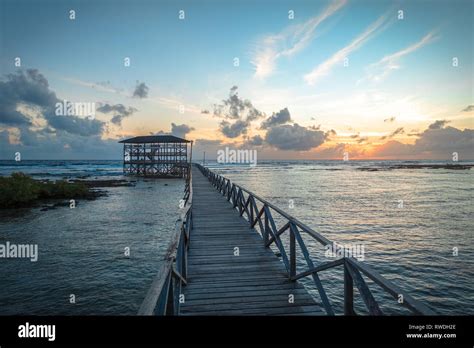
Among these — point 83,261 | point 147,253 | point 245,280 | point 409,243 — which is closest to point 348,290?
point 245,280

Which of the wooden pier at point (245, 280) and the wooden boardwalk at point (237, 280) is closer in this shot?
the wooden pier at point (245, 280)

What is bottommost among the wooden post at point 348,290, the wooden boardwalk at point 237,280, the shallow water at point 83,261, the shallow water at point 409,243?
the shallow water at point 83,261

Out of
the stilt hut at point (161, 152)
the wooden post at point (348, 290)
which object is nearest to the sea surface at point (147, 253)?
the wooden post at point (348, 290)

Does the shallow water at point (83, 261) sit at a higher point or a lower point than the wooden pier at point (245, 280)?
lower

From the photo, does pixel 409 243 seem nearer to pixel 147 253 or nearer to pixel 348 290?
pixel 348 290

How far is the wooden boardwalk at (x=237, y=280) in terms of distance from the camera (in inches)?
167

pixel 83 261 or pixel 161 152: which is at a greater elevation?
pixel 161 152

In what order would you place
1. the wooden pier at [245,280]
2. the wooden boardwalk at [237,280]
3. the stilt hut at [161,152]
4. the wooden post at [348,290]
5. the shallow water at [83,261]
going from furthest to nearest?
the stilt hut at [161,152] < the shallow water at [83,261] < the wooden boardwalk at [237,280] < the wooden post at [348,290] < the wooden pier at [245,280]

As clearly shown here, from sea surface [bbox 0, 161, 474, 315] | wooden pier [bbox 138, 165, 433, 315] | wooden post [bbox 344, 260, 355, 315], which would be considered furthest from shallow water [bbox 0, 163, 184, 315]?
wooden post [bbox 344, 260, 355, 315]

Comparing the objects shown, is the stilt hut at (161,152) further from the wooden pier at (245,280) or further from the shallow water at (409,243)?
the wooden pier at (245,280)

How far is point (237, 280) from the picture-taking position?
5.19 m

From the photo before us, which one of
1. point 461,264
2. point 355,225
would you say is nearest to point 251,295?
point 461,264
